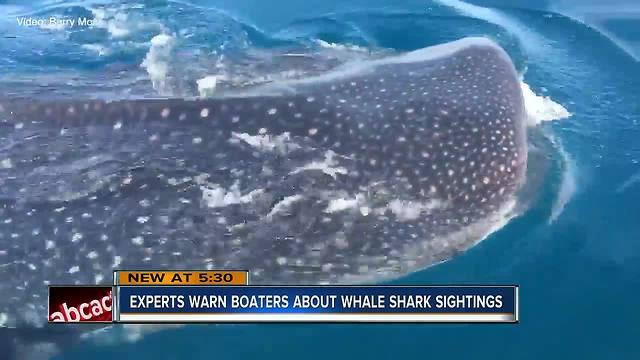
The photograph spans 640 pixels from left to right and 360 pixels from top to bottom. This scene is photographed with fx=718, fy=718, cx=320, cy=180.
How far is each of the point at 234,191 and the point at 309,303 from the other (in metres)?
0.62

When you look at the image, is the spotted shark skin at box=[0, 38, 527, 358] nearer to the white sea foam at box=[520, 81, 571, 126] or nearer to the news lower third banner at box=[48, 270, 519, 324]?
the news lower third banner at box=[48, 270, 519, 324]

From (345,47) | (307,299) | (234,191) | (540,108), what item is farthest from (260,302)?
(540,108)

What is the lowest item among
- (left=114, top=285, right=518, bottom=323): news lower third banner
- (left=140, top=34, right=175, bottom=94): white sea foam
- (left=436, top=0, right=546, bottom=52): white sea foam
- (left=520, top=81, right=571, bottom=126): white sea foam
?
(left=114, top=285, right=518, bottom=323): news lower third banner

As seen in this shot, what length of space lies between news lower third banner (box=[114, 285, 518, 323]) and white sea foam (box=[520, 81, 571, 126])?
3.05 ft

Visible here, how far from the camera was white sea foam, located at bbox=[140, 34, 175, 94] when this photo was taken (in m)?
3.80

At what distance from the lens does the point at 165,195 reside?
321 cm

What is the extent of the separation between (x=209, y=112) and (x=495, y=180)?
4.39 feet

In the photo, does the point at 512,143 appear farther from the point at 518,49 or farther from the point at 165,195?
the point at 165,195

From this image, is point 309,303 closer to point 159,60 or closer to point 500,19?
point 159,60

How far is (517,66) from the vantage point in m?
3.76

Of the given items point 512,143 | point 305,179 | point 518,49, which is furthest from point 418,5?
point 305,179

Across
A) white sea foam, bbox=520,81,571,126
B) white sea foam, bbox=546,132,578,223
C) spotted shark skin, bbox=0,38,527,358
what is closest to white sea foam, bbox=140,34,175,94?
spotted shark skin, bbox=0,38,527,358

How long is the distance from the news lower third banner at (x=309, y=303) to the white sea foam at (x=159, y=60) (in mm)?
1078

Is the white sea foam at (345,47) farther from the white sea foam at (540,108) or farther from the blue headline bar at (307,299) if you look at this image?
the blue headline bar at (307,299)
